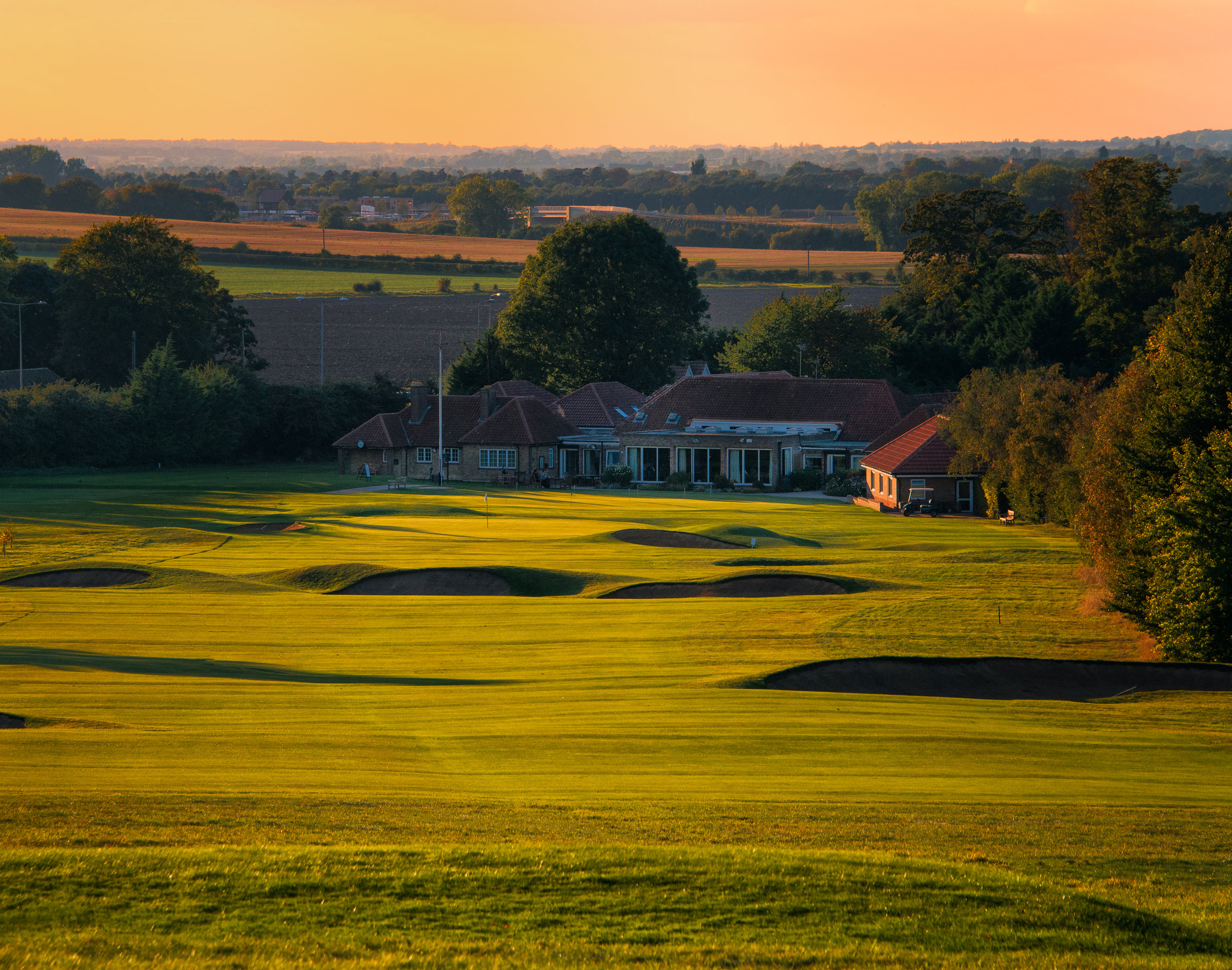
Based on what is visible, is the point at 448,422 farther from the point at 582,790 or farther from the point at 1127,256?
the point at 582,790

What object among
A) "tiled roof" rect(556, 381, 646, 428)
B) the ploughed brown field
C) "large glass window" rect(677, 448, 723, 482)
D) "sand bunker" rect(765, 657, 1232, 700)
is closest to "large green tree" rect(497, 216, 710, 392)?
"tiled roof" rect(556, 381, 646, 428)

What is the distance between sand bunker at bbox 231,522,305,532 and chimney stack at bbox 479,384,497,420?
27.7 metres

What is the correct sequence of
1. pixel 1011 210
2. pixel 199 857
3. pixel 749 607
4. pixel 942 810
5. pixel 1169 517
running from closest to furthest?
1. pixel 199 857
2. pixel 942 810
3. pixel 1169 517
4. pixel 749 607
5. pixel 1011 210

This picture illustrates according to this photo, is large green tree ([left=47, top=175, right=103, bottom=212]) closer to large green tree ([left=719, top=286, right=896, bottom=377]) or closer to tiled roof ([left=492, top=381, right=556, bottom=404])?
tiled roof ([left=492, top=381, right=556, bottom=404])

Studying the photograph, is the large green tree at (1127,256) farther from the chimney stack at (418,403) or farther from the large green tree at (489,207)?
the large green tree at (489,207)

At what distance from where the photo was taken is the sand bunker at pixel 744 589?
31578 millimetres

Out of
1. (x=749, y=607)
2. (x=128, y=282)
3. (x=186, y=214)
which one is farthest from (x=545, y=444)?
(x=186, y=214)

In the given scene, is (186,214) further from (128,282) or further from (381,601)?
(381,601)

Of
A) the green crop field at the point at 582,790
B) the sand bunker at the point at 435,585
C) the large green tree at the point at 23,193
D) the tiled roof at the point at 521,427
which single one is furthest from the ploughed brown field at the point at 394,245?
the green crop field at the point at 582,790

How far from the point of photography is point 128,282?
92000 mm

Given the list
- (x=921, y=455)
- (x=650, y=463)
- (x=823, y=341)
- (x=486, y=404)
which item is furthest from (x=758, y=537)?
(x=823, y=341)

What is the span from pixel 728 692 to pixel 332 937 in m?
11.4

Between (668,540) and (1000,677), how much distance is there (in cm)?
2063

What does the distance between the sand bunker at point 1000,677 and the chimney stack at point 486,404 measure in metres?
54.5
